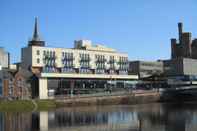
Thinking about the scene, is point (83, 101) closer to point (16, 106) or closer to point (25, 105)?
point (25, 105)

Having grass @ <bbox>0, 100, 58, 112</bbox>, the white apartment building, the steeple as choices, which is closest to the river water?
grass @ <bbox>0, 100, 58, 112</bbox>

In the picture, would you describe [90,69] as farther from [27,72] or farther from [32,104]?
[32,104]

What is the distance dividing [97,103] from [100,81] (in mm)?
33740

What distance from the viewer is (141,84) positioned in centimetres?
17300

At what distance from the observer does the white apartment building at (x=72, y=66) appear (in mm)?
140000

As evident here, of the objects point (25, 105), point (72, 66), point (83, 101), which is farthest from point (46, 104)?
point (72, 66)

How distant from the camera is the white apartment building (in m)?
140

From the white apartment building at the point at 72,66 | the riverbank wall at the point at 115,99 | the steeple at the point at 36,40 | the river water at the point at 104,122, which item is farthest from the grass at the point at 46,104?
the steeple at the point at 36,40

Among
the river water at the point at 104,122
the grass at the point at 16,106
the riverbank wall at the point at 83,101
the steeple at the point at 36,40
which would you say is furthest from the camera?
the steeple at the point at 36,40

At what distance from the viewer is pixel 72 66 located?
158m

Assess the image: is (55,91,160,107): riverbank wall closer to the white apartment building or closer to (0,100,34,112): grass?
(0,100,34,112): grass

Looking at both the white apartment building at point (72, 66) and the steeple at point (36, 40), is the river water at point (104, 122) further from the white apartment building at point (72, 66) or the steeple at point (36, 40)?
the steeple at point (36, 40)

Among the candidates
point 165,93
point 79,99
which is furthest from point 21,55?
point 165,93

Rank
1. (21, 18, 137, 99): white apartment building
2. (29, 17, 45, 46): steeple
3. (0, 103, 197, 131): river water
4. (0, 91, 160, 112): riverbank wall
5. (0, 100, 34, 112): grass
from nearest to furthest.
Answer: (0, 103, 197, 131): river water, (0, 100, 34, 112): grass, (0, 91, 160, 112): riverbank wall, (21, 18, 137, 99): white apartment building, (29, 17, 45, 46): steeple
